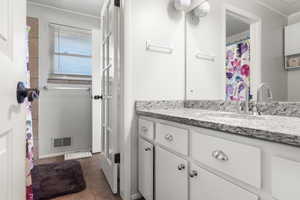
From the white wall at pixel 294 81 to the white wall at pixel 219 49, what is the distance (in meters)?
0.02

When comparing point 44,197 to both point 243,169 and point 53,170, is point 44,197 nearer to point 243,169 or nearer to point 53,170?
point 53,170

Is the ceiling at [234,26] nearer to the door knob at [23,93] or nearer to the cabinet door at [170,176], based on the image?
the cabinet door at [170,176]

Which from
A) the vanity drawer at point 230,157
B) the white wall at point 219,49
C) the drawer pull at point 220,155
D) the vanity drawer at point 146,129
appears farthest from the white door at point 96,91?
the drawer pull at point 220,155

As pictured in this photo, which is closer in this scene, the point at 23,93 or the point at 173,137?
the point at 23,93

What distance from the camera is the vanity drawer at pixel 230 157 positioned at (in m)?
0.55

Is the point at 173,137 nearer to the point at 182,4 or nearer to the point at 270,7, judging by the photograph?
the point at 270,7

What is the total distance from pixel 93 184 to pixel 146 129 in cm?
95

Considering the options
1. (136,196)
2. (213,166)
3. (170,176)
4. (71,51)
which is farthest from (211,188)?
(71,51)

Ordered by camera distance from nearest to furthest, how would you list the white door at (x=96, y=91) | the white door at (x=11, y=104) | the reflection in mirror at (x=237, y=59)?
1. the white door at (x=11, y=104)
2. the reflection in mirror at (x=237, y=59)
3. the white door at (x=96, y=91)

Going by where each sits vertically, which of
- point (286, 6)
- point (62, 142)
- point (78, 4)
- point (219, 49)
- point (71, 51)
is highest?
point (78, 4)

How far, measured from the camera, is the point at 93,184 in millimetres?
1717

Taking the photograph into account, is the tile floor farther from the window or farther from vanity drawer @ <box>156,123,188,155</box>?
the window

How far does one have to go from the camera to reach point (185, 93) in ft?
5.50

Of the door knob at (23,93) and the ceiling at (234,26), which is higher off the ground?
the ceiling at (234,26)
